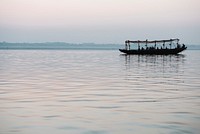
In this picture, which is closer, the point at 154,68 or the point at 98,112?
the point at 98,112

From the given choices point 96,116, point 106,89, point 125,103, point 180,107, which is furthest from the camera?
point 106,89

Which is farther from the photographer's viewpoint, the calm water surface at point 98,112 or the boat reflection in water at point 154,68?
the boat reflection in water at point 154,68

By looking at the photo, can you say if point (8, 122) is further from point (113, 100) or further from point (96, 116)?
point (113, 100)

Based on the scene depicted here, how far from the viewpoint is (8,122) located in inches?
457

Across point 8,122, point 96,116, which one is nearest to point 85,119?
point 96,116

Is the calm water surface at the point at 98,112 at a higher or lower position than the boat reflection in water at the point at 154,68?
higher

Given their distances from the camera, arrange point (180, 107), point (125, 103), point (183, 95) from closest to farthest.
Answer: point (180, 107), point (125, 103), point (183, 95)

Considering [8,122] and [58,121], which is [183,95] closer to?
[58,121]

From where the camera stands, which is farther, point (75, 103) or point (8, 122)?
point (75, 103)

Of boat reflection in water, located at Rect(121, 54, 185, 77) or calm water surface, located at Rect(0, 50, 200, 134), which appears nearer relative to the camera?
calm water surface, located at Rect(0, 50, 200, 134)

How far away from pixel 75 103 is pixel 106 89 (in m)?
5.44

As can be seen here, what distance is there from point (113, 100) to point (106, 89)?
4.40m

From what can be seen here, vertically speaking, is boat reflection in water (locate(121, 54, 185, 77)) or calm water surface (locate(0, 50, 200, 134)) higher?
calm water surface (locate(0, 50, 200, 134))

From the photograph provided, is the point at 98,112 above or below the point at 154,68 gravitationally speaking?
above
